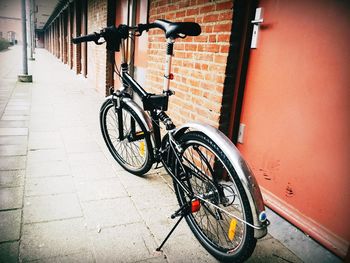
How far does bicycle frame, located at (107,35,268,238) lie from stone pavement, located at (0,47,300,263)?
42cm

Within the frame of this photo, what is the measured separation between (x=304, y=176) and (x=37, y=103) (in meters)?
5.37

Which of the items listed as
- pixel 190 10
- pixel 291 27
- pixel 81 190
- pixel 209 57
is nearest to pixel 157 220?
pixel 81 190

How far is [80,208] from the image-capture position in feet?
7.18

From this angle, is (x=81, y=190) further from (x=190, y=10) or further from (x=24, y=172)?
(x=190, y=10)

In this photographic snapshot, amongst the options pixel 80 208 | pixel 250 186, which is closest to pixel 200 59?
pixel 250 186

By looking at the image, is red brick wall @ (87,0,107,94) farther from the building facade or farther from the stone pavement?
the building facade

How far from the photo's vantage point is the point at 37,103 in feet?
18.4

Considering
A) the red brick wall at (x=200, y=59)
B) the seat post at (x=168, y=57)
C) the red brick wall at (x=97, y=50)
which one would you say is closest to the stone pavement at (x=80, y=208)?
the red brick wall at (x=200, y=59)

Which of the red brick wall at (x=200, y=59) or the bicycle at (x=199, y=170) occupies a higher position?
the red brick wall at (x=200, y=59)

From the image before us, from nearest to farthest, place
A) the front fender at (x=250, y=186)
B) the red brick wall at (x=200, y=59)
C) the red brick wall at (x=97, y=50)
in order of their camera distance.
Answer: the front fender at (x=250, y=186) < the red brick wall at (x=200, y=59) < the red brick wall at (x=97, y=50)

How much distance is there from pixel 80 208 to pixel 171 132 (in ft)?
3.30

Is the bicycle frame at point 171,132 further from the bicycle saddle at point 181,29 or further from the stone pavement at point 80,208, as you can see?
the stone pavement at point 80,208

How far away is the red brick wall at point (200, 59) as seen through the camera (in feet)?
8.27

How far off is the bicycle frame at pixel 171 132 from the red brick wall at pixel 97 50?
14.4ft
